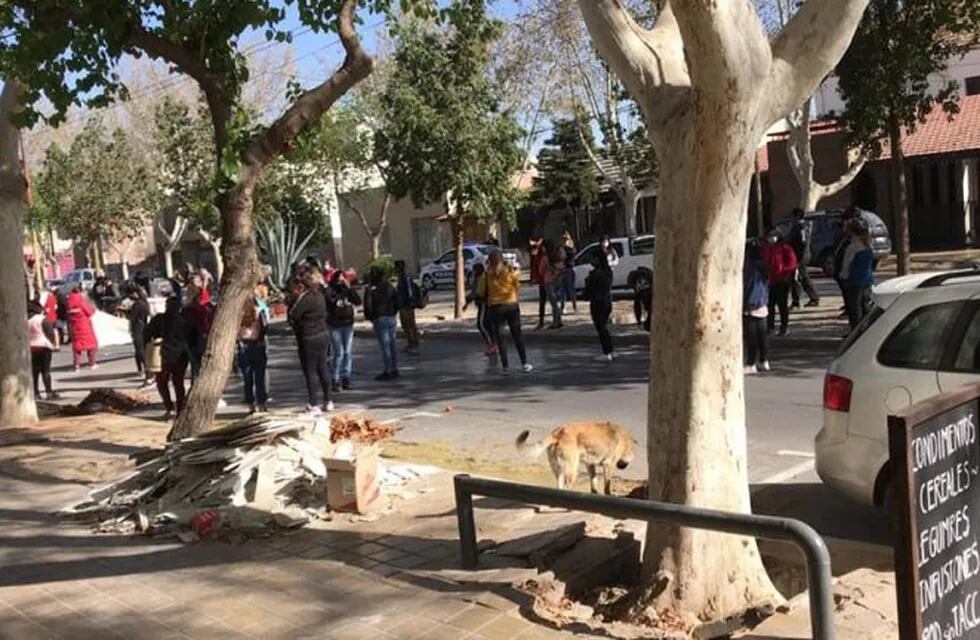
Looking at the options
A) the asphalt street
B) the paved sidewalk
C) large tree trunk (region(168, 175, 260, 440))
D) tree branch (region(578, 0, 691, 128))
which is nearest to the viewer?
tree branch (region(578, 0, 691, 128))

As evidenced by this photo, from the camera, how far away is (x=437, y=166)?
67.4ft

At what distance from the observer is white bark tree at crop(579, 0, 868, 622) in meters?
4.23

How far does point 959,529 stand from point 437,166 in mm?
17885

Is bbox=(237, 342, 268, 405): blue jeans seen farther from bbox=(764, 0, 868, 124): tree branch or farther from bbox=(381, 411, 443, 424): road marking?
bbox=(764, 0, 868, 124): tree branch

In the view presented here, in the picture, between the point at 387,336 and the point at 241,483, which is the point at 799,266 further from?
the point at 241,483

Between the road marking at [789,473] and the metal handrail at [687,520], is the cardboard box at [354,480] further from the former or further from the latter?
the road marking at [789,473]

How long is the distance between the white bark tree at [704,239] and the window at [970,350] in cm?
→ 154

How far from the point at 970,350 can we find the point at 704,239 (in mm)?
1937

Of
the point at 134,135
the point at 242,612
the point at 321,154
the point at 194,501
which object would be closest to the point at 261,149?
the point at 194,501

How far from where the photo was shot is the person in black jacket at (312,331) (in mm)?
11250

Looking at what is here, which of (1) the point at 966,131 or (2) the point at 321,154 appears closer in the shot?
(1) the point at 966,131

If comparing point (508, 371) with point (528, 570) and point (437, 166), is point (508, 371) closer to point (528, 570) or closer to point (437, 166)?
point (437, 166)

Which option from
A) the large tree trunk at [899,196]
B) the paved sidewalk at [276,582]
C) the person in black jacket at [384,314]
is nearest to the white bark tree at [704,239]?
the paved sidewalk at [276,582]

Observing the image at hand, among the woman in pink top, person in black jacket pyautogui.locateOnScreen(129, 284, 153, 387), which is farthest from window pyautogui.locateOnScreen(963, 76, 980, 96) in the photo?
the woman in pink top
